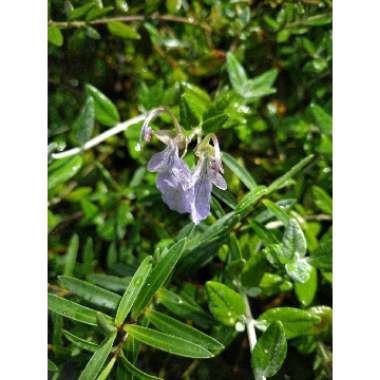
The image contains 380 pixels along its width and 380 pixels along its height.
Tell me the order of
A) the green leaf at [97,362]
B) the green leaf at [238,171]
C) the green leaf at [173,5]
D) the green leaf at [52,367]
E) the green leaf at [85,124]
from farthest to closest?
1. the green leaf at [173,5]
2. the green leaf at [85,124]
3. the green leaf at [238,171]
4. the green leaf at [52,367]
5. the green leaf at [97,362]

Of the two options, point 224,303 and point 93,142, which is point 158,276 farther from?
point 93,142

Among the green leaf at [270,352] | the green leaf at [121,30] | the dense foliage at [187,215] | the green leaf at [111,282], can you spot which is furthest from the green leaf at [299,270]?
the green leaf at [121,30]

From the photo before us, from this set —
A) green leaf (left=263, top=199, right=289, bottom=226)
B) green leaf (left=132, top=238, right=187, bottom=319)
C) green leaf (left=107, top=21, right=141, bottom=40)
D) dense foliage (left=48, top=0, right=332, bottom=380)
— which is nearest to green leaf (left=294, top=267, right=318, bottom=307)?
dense foliage (left=48, top=0, right=332, bottom=380)

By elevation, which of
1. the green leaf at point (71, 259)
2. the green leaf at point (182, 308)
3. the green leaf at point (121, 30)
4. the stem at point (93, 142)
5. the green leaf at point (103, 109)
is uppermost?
the green leaf at point (121, 30)

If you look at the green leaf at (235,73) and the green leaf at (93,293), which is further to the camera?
the green leaf at (235,73)

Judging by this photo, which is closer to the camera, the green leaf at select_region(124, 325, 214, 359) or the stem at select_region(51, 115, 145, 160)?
the green leaf at select_region(124, 325, 214, 359)

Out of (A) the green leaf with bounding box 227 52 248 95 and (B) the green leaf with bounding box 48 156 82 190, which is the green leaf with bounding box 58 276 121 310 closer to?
(B) the green leaf with bounding box 48 156 82 190

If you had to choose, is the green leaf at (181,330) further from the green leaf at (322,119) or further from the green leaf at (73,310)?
the green leaf at (322,119)
